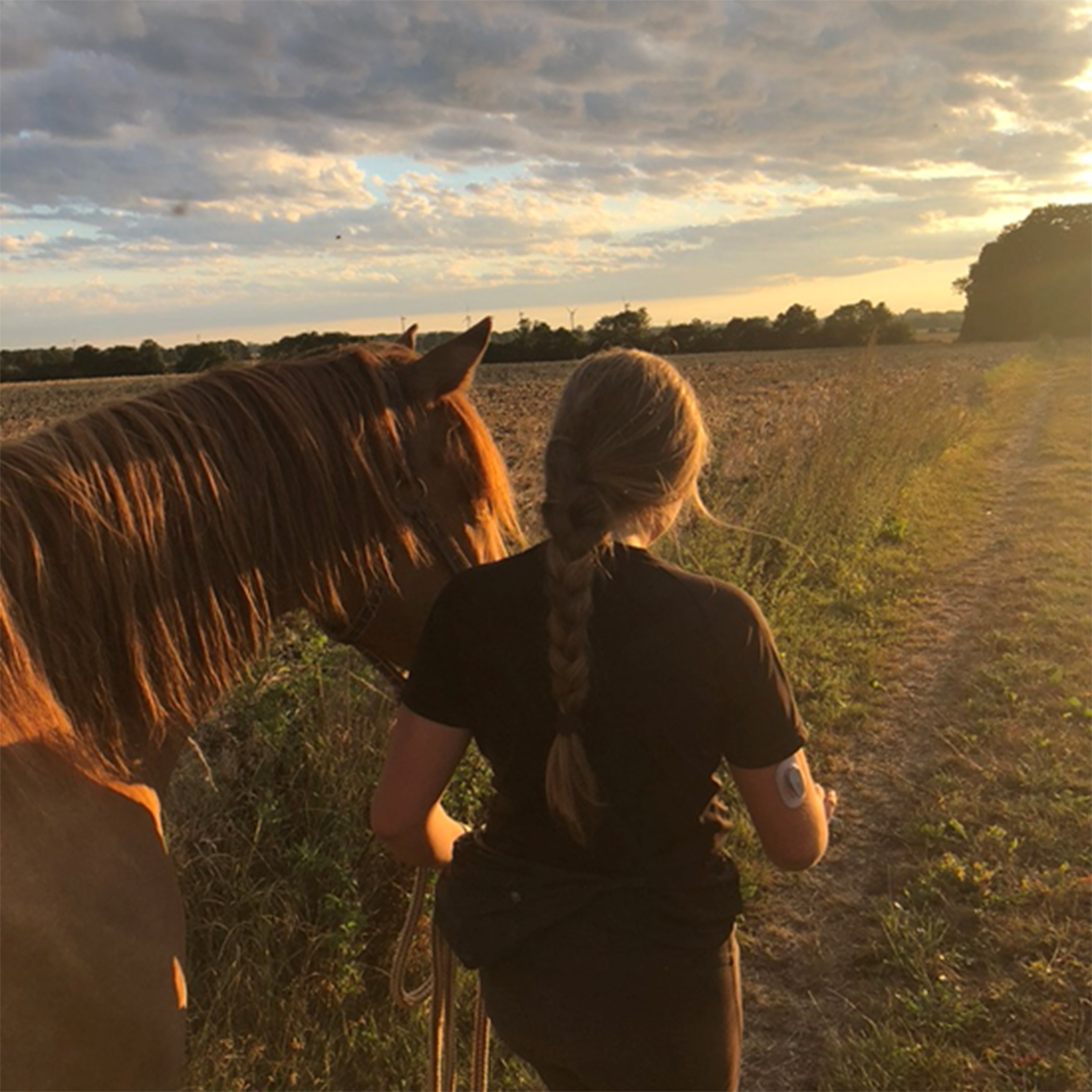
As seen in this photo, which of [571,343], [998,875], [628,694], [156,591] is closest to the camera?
[628,694]

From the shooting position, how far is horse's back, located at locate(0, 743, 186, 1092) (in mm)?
1464

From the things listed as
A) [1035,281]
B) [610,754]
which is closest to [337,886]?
[610,754]

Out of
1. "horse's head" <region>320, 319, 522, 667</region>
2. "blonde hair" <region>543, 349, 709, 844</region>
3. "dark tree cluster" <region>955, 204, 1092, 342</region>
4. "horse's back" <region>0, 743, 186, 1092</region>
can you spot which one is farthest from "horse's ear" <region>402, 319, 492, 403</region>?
"dark tree cluster" <region>955, 204, 1092, 342</region>

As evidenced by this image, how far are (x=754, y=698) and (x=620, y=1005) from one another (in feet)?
1.99

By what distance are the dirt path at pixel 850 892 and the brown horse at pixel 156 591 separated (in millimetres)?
2089

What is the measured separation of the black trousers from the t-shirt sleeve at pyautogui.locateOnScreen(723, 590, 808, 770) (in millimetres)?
391

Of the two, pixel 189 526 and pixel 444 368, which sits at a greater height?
pixel 444 368

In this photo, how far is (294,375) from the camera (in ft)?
6.79

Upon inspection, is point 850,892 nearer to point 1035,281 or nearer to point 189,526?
point 189,526

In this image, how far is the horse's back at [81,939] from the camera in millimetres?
1464

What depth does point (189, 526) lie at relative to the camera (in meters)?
1.88

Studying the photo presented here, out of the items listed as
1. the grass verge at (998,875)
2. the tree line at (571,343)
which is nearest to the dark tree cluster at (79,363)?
the tree line at (571,343)

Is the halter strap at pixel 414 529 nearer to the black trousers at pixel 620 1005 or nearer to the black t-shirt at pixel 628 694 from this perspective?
the black t-shirt at pixel 628 694

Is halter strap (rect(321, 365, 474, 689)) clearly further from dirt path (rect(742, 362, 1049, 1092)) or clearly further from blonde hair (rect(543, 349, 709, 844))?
dirt path (rect(742, 362, 1049, 1092))
